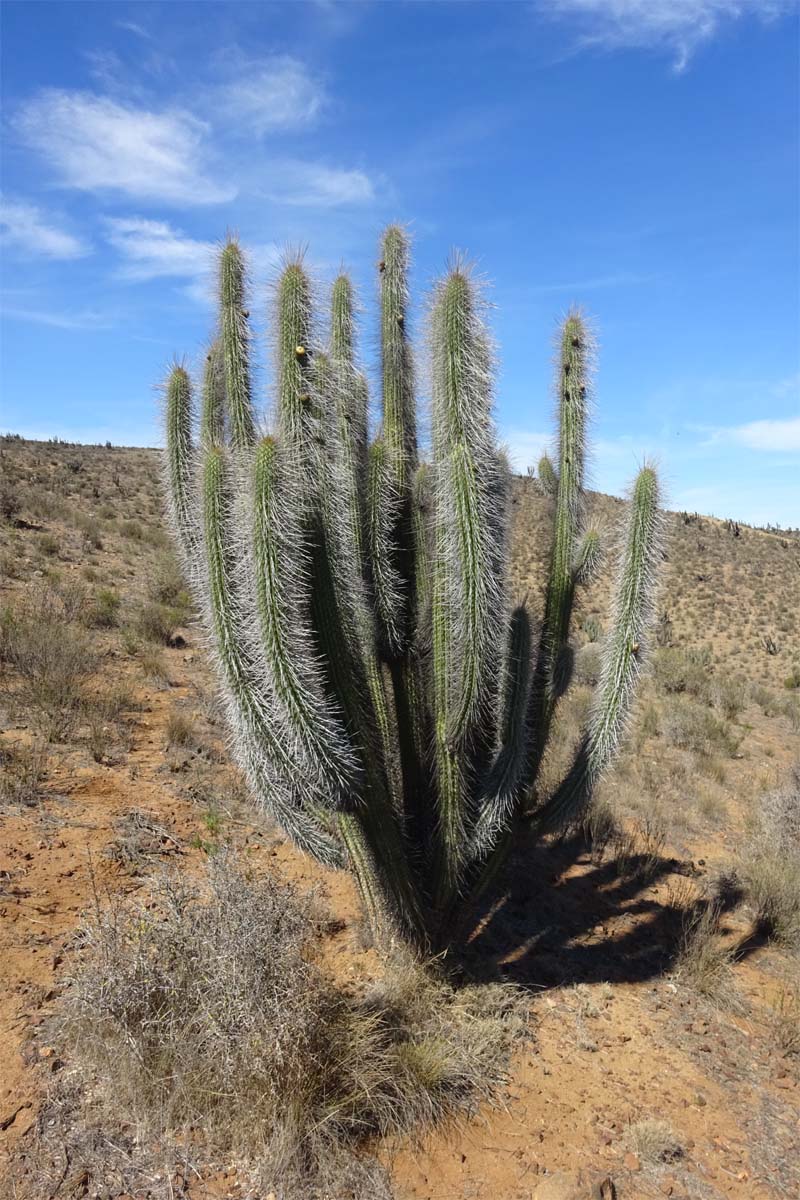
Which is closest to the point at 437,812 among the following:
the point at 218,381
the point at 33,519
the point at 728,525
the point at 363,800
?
the point at 363,800

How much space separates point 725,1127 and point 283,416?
4.09 meters

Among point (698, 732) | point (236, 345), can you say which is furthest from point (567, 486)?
point (698, 732)

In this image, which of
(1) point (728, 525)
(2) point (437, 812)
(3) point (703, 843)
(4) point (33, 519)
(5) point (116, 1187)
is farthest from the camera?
(1) point (728, 525)

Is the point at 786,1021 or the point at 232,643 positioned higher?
the point at 232,643

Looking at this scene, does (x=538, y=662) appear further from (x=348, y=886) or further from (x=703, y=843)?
(x=703, y=843)

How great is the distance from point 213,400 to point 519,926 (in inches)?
164

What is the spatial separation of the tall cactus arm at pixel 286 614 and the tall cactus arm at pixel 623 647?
5.79 ft

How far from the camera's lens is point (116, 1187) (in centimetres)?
275

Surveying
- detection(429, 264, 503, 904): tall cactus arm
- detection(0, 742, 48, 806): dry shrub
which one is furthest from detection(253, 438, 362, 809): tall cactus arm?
detection(0, 742, 48, 806): dry shrub

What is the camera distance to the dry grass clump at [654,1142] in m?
3.38

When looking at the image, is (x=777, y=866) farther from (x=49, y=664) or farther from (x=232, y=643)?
(x=49, y=664)

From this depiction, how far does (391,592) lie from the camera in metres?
4.42

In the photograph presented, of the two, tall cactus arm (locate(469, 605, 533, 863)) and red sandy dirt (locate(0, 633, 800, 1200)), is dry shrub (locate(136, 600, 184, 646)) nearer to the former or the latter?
red sandy dirt (locate(0, 633, 800, 1200))

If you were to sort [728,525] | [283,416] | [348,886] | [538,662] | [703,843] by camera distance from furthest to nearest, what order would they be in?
[728,525], [703,843], [348,886], [538,662], [283,416]
